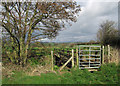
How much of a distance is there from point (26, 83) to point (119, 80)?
5.30 m

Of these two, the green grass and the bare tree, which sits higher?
the bare tree

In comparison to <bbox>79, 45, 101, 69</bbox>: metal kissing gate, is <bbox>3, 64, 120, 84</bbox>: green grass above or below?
below

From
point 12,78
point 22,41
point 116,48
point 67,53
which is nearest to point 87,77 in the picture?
point 67,53

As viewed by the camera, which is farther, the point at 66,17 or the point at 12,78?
the point at 66,17

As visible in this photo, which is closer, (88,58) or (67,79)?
(67,79)

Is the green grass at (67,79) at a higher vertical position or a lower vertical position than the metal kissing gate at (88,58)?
lower

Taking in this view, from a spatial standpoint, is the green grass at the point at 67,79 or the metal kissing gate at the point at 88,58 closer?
the green grass at the point at 67,79

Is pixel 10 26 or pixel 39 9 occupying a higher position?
pixel 39 9

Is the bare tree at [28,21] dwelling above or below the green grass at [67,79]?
above

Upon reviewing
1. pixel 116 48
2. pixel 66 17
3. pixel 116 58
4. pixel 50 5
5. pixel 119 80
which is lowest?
pixel 119 80

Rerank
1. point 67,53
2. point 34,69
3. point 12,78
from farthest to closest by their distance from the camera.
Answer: point 67,53 < point 34,69 < point 12,78

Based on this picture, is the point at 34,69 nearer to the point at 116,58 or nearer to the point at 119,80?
the point at 119,80

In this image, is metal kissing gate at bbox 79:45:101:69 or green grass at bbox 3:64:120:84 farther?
metal kissing gate at bbox 79:45:101:69

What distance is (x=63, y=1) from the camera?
26.9 feet
